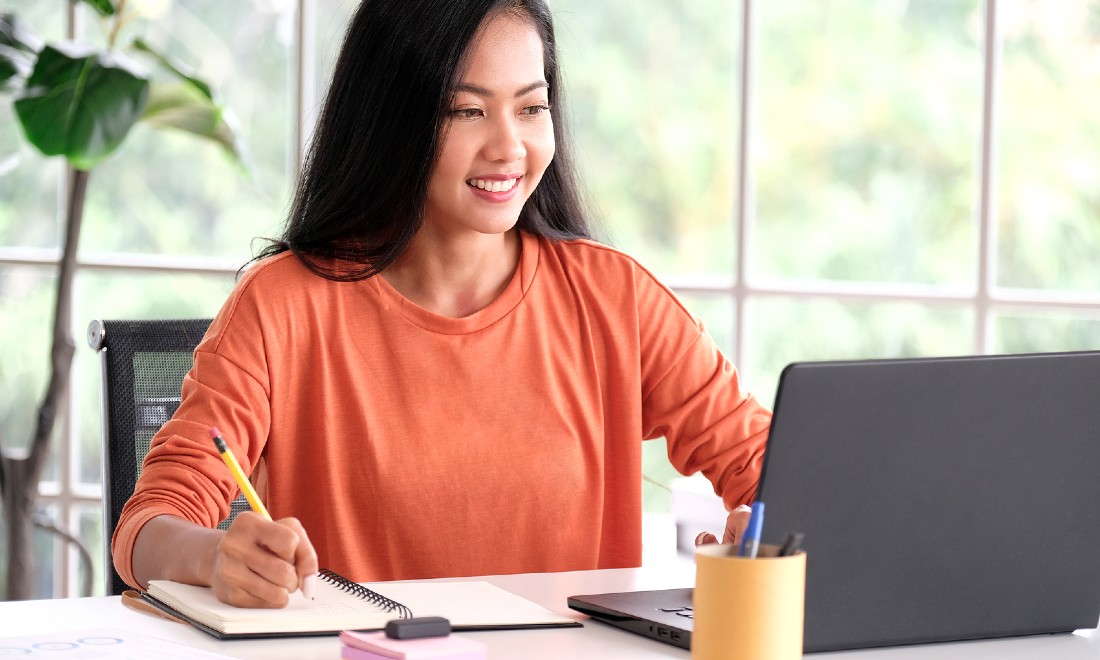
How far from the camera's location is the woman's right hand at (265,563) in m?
1.09

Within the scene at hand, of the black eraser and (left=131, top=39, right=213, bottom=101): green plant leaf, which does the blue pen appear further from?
(left=131, top=39, right=213, bottom=101): green plant leaf

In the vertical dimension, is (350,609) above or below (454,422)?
below

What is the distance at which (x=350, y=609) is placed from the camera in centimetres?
112

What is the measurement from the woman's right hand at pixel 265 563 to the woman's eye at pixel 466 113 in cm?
64

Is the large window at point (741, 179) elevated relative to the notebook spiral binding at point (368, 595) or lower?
elevated

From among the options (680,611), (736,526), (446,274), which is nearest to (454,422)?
(446,274)

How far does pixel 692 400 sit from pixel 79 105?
4.91ft

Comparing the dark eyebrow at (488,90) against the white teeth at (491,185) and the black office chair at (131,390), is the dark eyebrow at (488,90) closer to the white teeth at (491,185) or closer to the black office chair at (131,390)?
the white teeth at (491,185)

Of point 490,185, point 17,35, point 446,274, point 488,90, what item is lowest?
point 446,274

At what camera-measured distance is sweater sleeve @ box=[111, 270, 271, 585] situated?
134 centimetres

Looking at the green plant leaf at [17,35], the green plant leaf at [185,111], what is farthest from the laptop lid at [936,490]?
the green plant leaf at [17,35]

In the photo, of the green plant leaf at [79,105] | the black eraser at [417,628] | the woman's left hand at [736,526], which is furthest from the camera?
the green plant leaf at [79,105]

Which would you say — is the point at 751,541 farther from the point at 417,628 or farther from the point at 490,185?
the point at 490,185

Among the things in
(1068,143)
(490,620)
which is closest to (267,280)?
(490,620)
